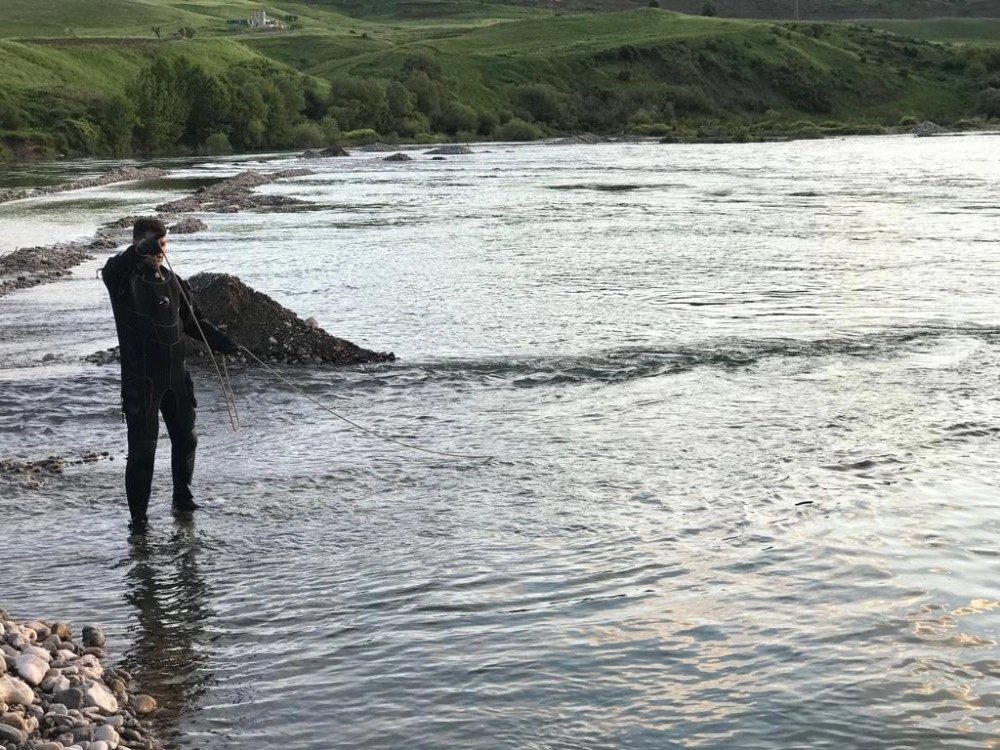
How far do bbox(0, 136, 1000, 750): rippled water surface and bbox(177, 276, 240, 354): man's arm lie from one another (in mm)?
1534

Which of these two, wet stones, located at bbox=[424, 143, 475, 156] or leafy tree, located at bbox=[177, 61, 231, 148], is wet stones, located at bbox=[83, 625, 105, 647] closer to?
wet stones, located at bbox=[424, 143, 475, 156]

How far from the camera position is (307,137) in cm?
12781

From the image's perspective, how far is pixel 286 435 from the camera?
1439 cm

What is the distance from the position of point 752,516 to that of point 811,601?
195cm

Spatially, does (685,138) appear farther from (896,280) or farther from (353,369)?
(353,369)

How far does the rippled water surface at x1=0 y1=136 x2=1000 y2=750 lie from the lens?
7.45 m

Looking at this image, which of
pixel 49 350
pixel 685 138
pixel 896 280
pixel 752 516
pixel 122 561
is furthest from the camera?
pixel 685 138

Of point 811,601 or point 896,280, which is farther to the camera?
point 896,280

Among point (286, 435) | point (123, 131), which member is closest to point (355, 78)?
point (123, 131)

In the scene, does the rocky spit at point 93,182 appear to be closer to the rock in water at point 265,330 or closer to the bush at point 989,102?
the rock in water at point 265,330

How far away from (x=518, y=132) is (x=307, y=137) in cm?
3031

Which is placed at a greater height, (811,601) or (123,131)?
(123,131)

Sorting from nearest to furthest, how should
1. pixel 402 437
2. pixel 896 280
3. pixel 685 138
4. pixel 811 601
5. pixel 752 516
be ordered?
pixel 811 601 < pixel 752 516 < pixel 402 437 < pixel 896 280 < pixel 685 138

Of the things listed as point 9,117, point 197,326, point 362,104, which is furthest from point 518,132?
point 197,326
